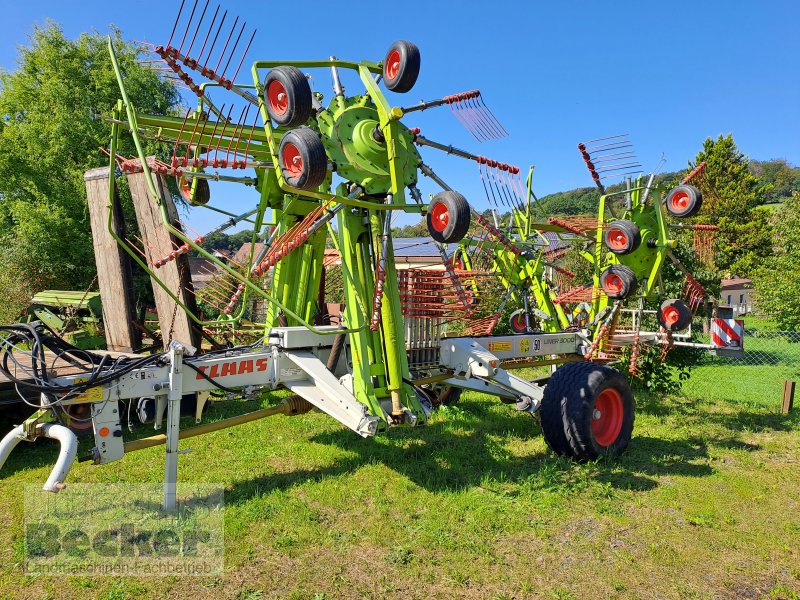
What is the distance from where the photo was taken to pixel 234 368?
503cm

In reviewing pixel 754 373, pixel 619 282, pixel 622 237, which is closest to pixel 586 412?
Answer: pixel 619 282

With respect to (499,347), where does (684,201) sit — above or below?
above

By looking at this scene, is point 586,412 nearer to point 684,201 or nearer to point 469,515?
point 469,515

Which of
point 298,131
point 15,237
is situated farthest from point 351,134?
point 15,237

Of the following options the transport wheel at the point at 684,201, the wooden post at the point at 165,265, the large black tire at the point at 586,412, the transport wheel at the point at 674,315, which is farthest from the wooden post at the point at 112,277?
the transport wheel at the point at 684,201

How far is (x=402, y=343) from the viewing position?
5277 mm

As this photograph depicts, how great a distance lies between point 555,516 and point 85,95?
2355 cm

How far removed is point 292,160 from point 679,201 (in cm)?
581

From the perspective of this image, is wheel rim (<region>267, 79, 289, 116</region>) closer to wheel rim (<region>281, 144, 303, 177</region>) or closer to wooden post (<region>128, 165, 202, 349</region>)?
wheel rim (<region>281, 144, 303, 177</region>)

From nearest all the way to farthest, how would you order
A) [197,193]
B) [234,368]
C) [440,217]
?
1. [440,217]
2. [234,368]
3. [197,193]

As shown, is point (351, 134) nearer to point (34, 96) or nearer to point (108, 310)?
point (108, 310)

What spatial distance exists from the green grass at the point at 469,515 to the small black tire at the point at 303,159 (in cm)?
271

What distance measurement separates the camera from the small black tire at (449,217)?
442cm

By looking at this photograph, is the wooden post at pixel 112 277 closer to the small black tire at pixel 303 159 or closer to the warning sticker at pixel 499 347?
the small black tire at pixel 303 159
